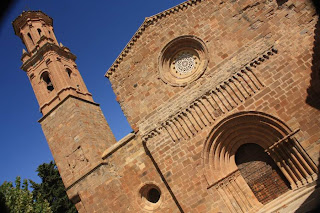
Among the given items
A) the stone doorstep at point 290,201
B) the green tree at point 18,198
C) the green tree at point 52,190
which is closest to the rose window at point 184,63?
the stone doorstep at point 290,201

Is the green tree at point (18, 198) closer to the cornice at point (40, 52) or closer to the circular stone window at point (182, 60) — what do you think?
the cornice at point (40, 52)

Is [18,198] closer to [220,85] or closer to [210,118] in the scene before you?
[210,118]

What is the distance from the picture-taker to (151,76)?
11.8m

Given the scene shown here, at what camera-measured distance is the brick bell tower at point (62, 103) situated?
42.5 feet

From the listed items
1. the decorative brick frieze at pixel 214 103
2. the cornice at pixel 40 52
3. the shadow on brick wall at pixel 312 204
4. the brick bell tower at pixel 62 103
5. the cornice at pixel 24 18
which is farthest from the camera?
the cornice at pixel 24 18

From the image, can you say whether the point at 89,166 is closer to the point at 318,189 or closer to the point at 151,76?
the point at 151,76

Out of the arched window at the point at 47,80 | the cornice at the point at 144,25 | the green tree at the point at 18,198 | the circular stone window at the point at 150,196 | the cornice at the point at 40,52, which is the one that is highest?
the cornice at the point at 40,52

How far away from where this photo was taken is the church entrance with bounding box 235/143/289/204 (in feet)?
32.0

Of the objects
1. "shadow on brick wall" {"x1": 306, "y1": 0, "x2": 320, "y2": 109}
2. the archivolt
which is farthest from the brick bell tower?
"shadow on brick wall" {"x1": 306, "y1": 0, "x2": 320, "y2": 109}

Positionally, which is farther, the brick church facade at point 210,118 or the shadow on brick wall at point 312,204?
the brick church facade at point 210,118

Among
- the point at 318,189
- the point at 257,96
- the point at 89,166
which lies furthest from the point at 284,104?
the point at 89,166

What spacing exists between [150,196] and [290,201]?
18.4 ft

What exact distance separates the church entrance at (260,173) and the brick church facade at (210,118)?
0.04 m

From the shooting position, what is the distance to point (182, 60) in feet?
38.9
